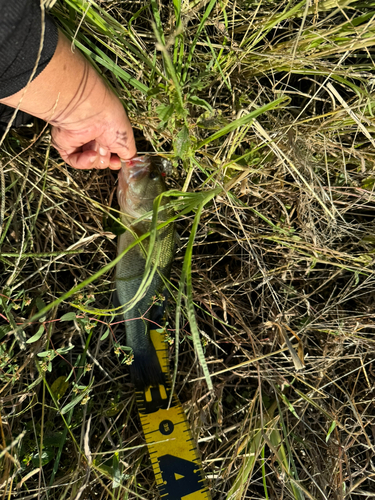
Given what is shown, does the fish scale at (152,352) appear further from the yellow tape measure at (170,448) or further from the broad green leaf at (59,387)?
the broad green leaf at (59,387)

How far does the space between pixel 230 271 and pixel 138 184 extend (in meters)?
0.91

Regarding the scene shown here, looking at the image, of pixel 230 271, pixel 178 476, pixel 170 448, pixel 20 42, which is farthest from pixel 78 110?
pixel 178 476

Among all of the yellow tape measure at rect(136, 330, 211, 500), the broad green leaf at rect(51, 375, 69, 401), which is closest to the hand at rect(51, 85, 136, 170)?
the broad green leaf at rect(51, 375, 69, 401)

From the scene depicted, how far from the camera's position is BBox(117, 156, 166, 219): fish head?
6.98 feet

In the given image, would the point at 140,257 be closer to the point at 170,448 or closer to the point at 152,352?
the point at 152,352

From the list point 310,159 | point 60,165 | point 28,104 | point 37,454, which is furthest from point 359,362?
point 28,104

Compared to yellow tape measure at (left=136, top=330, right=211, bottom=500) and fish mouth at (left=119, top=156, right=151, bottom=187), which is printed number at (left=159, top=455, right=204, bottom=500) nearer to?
yellow tape measure at (left=136, top=330, right=211, bottom=500)

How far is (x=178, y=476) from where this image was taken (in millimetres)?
2102

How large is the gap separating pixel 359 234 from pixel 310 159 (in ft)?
2.23

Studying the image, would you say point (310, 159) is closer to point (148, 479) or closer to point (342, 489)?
point (342, 489)

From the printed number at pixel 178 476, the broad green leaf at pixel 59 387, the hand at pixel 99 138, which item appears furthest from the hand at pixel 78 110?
the printed number at pixel 178 476

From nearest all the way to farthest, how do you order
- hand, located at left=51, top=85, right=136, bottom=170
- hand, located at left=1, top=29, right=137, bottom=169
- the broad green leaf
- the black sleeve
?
1. the black sleeve
2. hand, located at left=1, top=29, right=137, bottom=169
3. hand, located at left=51, top=85, right=136, bottom=170
4. the broad green leaf

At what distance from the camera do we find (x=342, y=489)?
2.17 meters

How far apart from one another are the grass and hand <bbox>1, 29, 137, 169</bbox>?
6.4 inches
